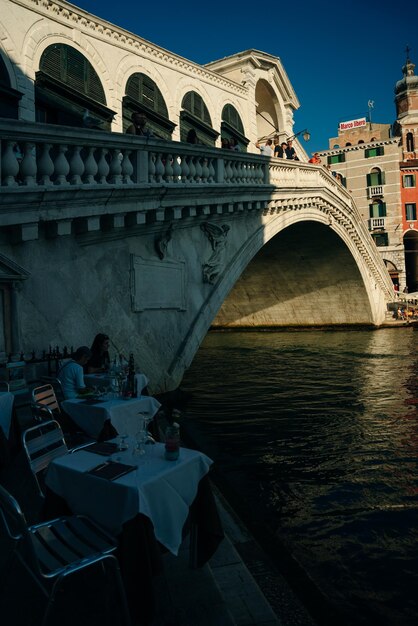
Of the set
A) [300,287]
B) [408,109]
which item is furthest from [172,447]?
[408,109]

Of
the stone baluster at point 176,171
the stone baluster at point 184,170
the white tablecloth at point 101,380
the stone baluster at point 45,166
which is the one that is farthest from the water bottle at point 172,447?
the stone baluster at point 184,170

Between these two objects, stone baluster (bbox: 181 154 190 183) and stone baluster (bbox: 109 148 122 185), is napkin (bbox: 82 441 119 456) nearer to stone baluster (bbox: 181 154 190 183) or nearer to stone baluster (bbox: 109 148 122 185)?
stone baluster (bbox: 109 148 122 185)

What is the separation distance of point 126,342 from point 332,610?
21.0 feet

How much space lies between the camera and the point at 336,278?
88.2 ft

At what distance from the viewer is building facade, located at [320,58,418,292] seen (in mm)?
39656

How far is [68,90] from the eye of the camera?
988 cm

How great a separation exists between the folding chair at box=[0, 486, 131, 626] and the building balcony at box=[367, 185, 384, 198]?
4237 centimetres

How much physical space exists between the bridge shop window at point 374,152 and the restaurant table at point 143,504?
142 feet

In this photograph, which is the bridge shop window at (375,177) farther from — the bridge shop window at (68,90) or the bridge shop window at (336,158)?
the bridge shop window at (68,90)

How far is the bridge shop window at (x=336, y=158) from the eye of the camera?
43.0 meters

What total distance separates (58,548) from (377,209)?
140 feet

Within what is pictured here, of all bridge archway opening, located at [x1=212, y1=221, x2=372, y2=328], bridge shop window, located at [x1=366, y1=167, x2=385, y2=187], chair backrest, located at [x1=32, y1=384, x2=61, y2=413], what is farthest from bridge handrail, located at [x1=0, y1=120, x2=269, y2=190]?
bridge shop window, located at [x1=366, y1=167, x2=385, y2=187]

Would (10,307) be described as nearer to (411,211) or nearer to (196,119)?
(196,119)

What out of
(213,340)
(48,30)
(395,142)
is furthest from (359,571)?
(395,142)
